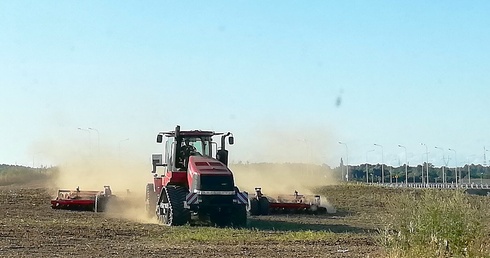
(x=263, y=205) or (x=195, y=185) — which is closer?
(x=195, y=185)

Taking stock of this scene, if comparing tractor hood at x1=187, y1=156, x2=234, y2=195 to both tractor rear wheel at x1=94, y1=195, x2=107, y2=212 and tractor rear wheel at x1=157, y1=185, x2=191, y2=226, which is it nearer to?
tractor rear wheel at x1=157, y1=185, x2=191, y2=226

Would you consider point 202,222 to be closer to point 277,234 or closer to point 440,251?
point 277,234

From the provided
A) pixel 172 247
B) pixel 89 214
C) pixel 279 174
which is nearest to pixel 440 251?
pixel 172 247

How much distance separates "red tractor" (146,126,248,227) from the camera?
1158 inches

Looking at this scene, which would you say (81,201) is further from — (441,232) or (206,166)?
(441,232)

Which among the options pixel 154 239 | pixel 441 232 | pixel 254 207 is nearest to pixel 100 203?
pixel 254 207

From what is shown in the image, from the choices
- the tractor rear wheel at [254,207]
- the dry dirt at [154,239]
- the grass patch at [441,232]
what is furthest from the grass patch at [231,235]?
the tractor rear wheel at [254,207]

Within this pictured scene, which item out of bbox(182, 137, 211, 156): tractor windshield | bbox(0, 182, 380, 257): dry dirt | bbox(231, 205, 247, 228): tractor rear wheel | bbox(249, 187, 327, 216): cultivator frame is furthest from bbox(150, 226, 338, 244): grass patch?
bbox(249, 187, 327, 216): cultivator frame

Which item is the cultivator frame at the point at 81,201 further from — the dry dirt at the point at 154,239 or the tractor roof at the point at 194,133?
the tractor roof at the point at 194,133

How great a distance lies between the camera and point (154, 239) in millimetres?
24516

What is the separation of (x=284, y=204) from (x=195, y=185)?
31.0 feet

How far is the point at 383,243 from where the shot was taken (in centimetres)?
1789

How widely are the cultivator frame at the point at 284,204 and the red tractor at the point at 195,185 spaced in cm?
478

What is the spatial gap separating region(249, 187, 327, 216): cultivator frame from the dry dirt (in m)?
1.29
